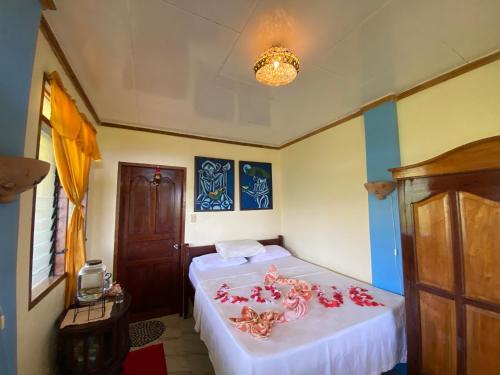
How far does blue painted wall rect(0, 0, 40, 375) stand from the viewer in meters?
0.84

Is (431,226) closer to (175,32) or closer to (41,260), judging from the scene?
(175,32)

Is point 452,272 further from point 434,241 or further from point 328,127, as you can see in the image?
point 328,127

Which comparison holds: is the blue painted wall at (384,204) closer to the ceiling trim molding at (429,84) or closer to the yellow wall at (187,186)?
the ceiling trim molding at (429,84)

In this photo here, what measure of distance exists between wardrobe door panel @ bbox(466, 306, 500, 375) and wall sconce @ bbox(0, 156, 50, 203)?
2.23m

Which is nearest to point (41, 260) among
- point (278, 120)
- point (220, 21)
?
point (220, 21)

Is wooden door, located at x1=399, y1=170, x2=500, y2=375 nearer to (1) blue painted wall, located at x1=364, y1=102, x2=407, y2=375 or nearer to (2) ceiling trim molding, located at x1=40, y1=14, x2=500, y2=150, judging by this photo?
Result: (1) blue painted wall, located at x1=364, y1=102, x2=407, y2=375

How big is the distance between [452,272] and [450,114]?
1235 millimetres

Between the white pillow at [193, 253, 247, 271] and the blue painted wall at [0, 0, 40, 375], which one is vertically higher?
the blue painted wall at [0, 0, 40, 375]

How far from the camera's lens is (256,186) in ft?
11.4

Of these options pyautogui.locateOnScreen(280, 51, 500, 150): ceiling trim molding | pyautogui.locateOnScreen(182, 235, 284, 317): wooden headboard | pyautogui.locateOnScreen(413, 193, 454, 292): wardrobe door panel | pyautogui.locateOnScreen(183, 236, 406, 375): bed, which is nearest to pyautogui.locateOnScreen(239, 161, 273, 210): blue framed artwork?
pyautogui.locateOnScreen(182, 235, 284, 317): wooden headboard

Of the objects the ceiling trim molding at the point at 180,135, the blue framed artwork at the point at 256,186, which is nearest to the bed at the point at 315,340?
the blue framed artwork at the point at 256,186

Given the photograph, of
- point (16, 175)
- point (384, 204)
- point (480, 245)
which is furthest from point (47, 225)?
point (384, 204)

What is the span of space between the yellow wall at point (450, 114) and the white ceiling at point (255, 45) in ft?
0.48

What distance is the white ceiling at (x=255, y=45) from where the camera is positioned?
1.13m
